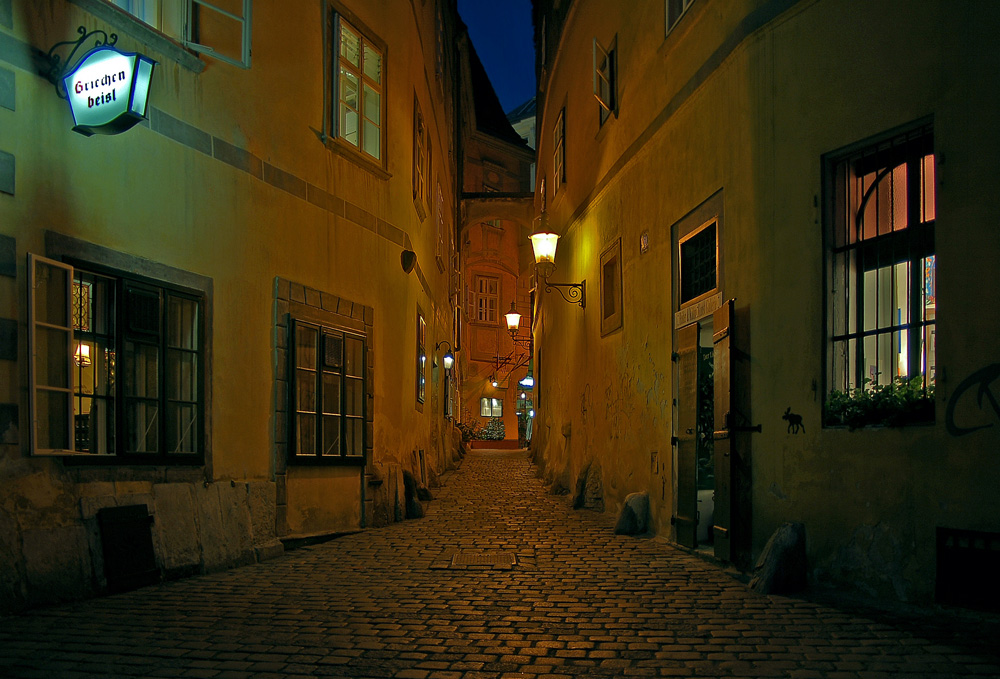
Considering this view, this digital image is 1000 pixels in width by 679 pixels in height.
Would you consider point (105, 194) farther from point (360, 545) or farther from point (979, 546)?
point (979, 546)

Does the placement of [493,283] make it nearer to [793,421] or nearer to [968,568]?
[793,421]

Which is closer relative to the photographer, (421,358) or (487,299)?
(421,358)

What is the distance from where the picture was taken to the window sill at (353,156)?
9852 mm

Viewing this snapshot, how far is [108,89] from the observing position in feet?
19.3

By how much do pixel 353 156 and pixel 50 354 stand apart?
5.17 m

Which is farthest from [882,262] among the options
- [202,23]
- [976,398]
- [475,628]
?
[202,23]

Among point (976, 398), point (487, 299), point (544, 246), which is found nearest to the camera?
point (976, 398)

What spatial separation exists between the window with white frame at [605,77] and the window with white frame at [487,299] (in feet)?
79.2

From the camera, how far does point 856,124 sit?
6145mm

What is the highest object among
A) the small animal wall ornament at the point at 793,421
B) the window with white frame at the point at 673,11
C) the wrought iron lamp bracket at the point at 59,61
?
the window with white frame at the point at 673,11

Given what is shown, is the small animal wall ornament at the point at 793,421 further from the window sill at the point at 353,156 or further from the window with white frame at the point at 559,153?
the window with white frame at the point at 559,153

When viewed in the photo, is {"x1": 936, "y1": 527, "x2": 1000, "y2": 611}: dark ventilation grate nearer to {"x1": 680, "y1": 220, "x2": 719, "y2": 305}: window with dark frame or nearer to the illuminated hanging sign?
{"x1": 680, "y1": 220, "x2": 719, "y2": 305}: window with dark frame

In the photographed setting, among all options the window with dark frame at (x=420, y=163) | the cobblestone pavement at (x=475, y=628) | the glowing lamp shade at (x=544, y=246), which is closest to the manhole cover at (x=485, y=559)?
the cobblestone pavement at (x=475, y=628)

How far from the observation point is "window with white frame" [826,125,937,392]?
18.8 feet
